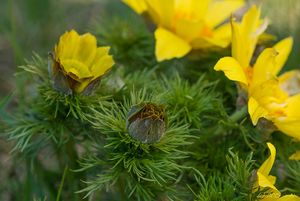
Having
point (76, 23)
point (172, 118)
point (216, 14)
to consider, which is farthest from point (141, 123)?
point (76, 23)

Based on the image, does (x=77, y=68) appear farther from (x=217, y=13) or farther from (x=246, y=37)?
(x=217, y=13)

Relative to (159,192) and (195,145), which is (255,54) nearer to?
(195,145)

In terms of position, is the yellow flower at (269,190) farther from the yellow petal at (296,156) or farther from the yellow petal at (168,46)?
the yellow petal at (168,46)

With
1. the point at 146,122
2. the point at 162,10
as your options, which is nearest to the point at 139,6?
the point at 162,10

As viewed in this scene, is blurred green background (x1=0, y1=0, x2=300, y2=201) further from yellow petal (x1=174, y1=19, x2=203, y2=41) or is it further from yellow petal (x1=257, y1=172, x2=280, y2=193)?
yellow petal (x1=257, y1=172, x2=280, y2=193)

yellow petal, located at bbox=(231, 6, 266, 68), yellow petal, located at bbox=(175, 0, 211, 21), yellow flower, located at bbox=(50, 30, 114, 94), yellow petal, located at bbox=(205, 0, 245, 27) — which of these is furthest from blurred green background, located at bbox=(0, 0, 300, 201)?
yellow flower, located at bbox=(50, 30, 114, 94)

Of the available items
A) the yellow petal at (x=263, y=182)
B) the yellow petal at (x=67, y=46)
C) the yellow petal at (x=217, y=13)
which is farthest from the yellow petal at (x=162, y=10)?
the yellow petal at (x=263, y=182)
